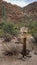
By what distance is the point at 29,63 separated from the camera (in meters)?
11.6

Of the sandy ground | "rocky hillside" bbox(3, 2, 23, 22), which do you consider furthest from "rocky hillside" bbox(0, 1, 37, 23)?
the sandy ground

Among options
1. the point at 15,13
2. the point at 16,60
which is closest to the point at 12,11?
the point at 15,13

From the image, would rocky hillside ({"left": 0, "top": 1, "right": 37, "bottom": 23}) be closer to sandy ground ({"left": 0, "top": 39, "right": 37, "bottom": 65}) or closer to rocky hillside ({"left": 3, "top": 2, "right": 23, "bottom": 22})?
rocky hillside ({"left": 3, "top": 2, "right": 23, "bottom": 22})

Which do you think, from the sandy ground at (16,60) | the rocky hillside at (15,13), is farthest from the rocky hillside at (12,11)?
the sandy ground at (16,60)

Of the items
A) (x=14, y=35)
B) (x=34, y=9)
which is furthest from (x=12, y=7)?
(x=14, y=35)

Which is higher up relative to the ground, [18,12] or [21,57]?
[18,12]

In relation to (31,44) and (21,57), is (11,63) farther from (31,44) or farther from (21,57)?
(31,44)

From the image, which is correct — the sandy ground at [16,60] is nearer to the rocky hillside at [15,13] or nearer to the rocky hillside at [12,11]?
the rocky hillside at [15,13]

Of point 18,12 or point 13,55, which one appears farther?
point 18,12

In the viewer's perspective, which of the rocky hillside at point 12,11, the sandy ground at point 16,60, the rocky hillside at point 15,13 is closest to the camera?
the sandy ground at point 16,60

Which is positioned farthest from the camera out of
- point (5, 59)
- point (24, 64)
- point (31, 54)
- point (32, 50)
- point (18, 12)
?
point (18, 12)

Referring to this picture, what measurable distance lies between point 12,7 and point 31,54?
3243cm

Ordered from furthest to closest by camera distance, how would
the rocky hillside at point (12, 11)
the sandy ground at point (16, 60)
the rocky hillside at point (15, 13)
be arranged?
the rocky hillside at point (12, 11) → the rocky hillside at point (15, 13) → the sandy ground at point (16, 60)

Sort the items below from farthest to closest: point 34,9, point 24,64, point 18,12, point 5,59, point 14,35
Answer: point 34,9 → point 18,12 → point 14,35 → point 5,59 → point 24,64
